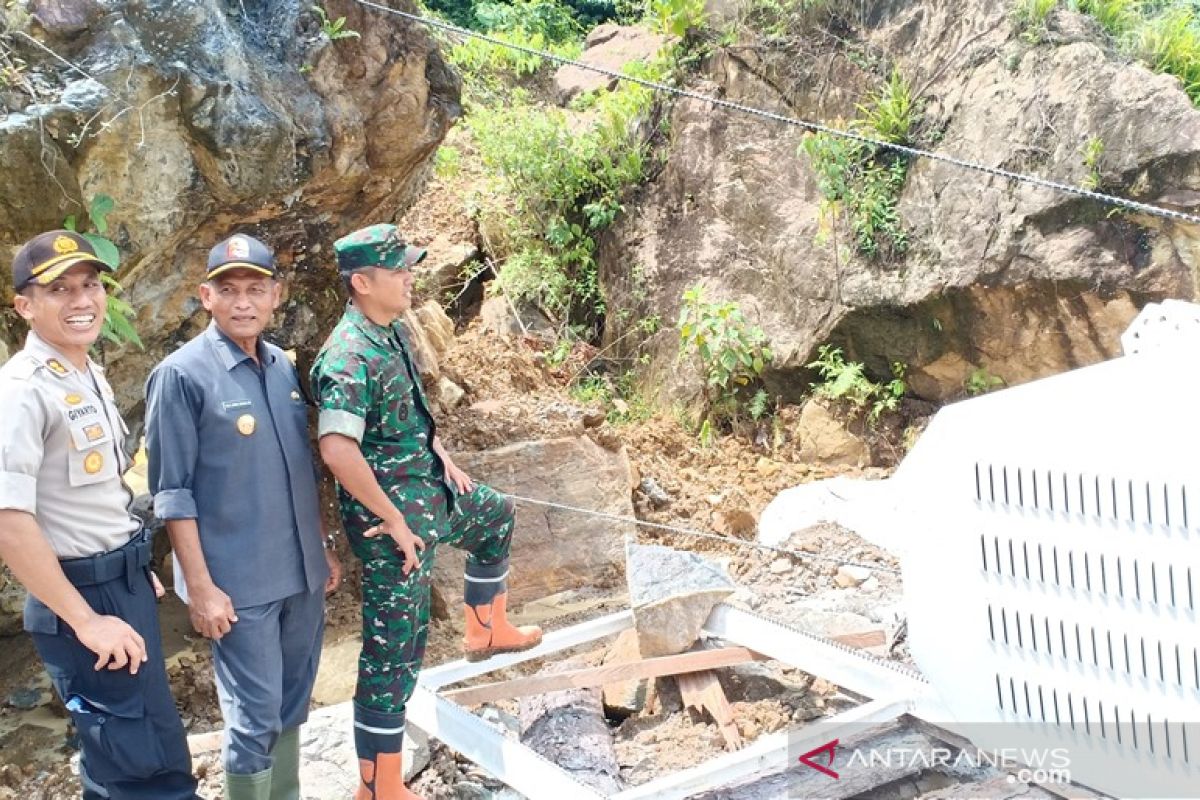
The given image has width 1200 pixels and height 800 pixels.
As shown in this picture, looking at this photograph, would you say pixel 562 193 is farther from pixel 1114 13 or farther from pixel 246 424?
pixel 246 424

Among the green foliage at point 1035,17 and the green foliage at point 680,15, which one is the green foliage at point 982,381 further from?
the green foliage at point 680,15

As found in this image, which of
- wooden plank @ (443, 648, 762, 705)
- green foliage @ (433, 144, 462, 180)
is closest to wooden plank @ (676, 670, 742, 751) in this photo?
wooden plank @ (443, 648, 762, 705)

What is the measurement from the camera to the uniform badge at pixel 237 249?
112 inches

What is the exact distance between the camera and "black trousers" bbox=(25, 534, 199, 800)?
2588 millimetres

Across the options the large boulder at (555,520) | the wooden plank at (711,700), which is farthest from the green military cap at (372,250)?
the large boulder at (555,520)

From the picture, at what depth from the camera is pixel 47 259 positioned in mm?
2561

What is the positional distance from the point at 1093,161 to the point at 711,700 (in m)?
4.33

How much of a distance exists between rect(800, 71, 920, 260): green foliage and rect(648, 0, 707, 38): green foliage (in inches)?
62.7

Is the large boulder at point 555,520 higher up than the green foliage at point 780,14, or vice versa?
the green foliage at point 780,14

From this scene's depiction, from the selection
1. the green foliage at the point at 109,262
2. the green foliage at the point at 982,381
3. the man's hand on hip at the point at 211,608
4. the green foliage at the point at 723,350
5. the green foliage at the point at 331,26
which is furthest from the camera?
the green foliage at the point at 723,350

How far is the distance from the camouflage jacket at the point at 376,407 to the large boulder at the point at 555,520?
2405mm

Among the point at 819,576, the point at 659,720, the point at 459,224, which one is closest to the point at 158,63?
the point at 659,720

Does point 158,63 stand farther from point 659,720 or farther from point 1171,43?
point 1171,43

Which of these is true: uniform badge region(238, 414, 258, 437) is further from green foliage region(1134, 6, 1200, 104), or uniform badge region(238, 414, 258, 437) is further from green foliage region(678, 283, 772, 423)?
green foliage region(1134, 6, 1200, 104)
